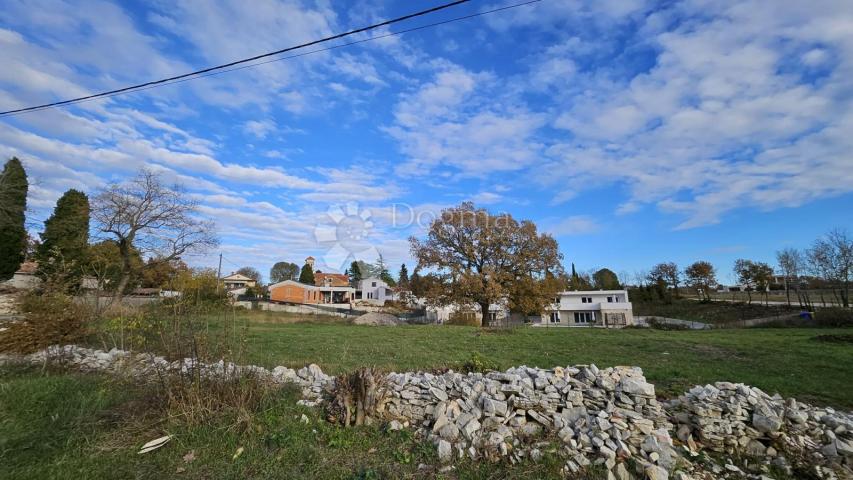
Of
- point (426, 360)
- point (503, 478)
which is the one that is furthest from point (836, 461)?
point (426, 360)

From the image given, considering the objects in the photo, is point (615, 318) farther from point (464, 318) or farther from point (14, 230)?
point (14, 230)

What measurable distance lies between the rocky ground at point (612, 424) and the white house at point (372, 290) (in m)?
54.0

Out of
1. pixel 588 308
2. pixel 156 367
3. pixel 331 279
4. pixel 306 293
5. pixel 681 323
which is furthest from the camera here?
pixel 331 279

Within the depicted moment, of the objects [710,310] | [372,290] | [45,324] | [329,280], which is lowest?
[710,310]

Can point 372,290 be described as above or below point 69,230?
below

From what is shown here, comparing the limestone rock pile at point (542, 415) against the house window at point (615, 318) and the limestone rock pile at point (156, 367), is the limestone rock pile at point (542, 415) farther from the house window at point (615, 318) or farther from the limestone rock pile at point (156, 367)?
the house window at point (615, 318)

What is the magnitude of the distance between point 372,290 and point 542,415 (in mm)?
58973

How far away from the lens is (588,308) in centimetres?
Answer: 4378

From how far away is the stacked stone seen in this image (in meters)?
3.93

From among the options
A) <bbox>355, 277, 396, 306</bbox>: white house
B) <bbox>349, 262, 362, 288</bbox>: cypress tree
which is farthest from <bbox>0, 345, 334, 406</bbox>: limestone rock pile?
<bbox>349, 262, 362, 288</bbox>: cypress tree

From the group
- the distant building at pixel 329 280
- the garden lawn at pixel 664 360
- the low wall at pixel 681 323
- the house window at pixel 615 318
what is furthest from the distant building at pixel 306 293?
the garden lawn at pixel 664 360

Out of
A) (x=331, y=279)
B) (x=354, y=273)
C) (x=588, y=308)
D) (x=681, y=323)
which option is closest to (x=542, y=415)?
(x=681, y=323)

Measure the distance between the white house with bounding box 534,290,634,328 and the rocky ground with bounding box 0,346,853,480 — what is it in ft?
127

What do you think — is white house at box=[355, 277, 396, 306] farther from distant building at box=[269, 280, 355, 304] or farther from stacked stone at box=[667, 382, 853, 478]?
stacked stone at box=[667, 382, 853, 478]
